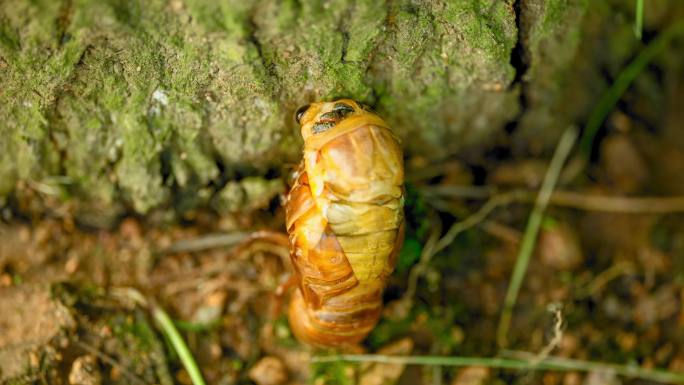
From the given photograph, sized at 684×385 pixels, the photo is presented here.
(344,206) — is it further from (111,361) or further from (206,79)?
(111,361)

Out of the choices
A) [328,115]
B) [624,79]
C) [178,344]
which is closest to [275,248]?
[178,344]

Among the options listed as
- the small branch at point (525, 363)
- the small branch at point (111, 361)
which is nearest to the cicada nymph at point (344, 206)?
the small branch at point (525, 363)

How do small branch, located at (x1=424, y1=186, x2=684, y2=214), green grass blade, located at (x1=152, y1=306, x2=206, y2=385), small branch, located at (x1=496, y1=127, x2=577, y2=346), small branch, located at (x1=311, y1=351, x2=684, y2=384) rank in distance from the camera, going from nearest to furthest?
green grass blade, located at (x1=152, y1=306, x2=206, y2=385), small branch, located at (x1=311, y1=351, x2=684, y2=384), small branch, located at (x1=496, y1=127, x2=577, y2=346), small branch, located at (x1=424, y1=186, x2=684, y2=214)

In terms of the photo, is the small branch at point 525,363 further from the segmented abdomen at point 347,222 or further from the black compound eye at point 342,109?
the black compound eye at point 342,109

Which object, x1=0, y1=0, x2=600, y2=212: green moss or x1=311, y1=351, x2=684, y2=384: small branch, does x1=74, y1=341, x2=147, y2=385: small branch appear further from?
x1=311, y1=351, x2=684, y2=384: small branch

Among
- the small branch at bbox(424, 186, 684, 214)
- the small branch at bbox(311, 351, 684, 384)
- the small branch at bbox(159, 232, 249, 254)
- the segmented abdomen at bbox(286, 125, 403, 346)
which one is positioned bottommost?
the small branch at bbox(311, 351, 684, 384)

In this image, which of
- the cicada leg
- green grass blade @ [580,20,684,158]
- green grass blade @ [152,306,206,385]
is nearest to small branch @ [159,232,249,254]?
the cicada leg

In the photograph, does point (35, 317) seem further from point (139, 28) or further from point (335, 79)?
point (335, 79)
